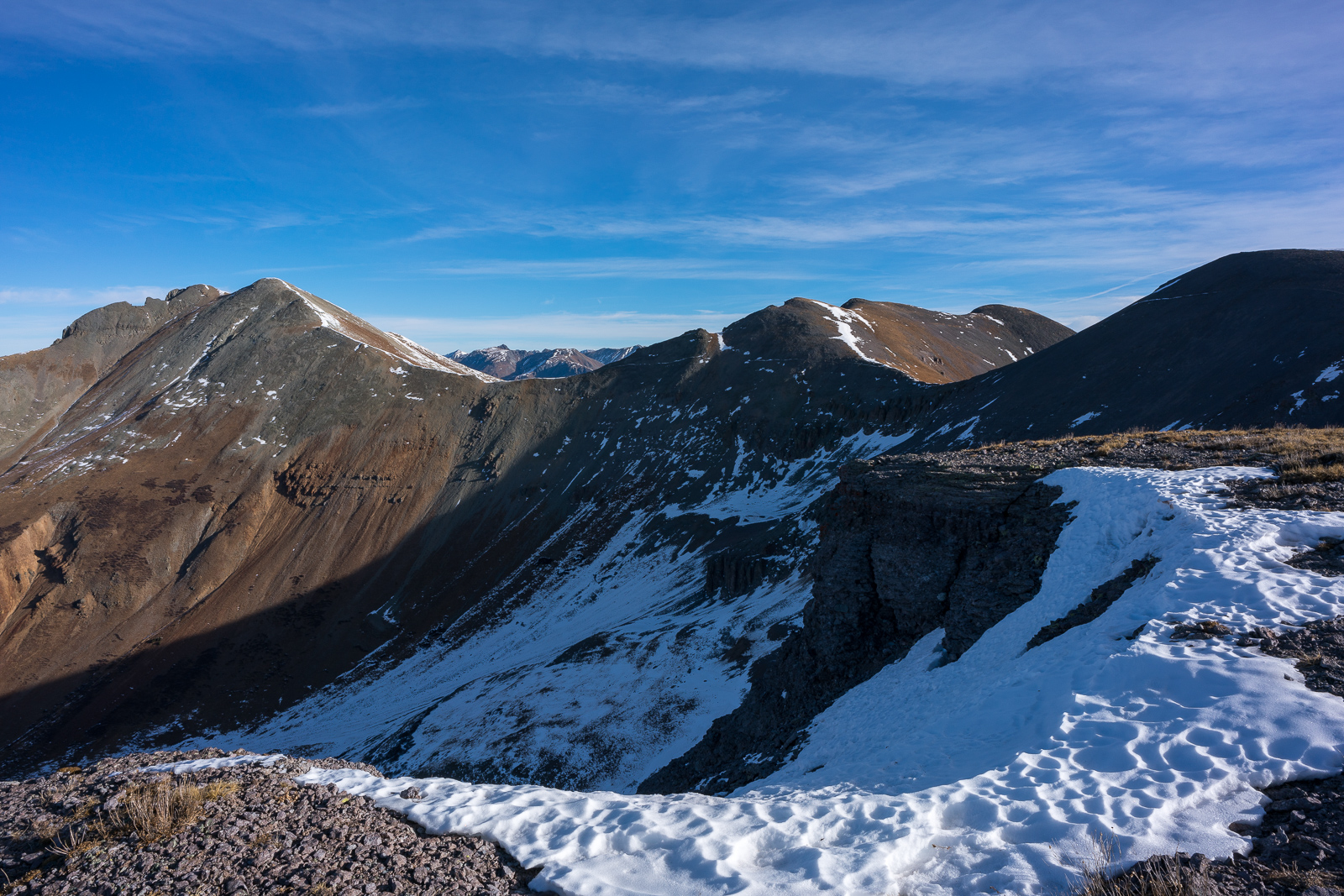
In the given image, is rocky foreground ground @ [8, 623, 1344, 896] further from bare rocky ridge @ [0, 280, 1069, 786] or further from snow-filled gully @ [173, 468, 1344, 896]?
bare rocky ridge @ [0, 280, 1069, 786]

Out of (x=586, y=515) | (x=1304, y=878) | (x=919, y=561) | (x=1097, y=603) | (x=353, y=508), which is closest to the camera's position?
(x=1304, y=878)

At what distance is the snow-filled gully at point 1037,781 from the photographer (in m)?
5.08

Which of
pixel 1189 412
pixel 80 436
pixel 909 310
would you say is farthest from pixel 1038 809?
pixel 80 436

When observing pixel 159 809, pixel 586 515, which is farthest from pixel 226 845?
pixel 586 515

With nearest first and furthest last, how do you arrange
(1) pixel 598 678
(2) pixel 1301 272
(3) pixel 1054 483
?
(3) pixel 1054 483, (1) pixel 598 678, (2) pixel 1301 272

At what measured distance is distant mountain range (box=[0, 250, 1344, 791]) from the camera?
102ft

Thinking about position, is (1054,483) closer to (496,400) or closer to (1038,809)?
(1038,809)

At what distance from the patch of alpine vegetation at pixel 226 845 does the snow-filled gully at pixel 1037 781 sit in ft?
1.34

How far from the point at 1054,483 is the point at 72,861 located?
17.9 m

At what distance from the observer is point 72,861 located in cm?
546

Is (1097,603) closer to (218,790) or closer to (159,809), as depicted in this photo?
(218,790)

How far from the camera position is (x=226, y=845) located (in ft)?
18.9

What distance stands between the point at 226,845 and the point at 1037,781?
26.3 feet

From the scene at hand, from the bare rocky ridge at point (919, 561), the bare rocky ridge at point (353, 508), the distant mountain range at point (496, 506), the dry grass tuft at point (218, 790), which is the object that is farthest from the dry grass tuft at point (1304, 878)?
the bare rocky ridge at point (353, 508)
